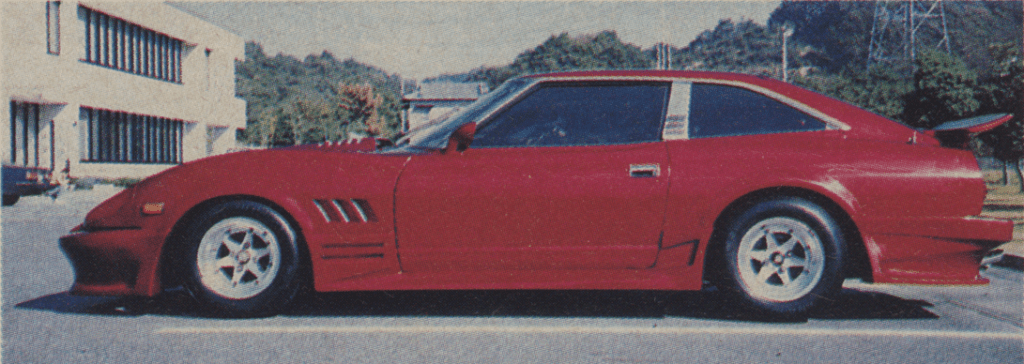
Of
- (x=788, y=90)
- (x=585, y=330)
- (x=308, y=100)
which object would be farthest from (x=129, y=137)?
(x=308, y=100)

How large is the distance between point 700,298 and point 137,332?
10.2 feet

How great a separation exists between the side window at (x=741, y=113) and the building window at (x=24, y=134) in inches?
957

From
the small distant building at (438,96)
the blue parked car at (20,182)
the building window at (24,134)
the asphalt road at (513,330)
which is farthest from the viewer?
the small distant building at (438,96)

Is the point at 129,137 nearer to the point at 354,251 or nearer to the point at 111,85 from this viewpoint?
the point at 111,85

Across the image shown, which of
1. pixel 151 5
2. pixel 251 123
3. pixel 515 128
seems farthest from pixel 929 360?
pixel 251 123

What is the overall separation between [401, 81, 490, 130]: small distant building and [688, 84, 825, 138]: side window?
77.0 meters

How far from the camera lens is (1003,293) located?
16.5 ft

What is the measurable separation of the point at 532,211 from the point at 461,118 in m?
0.76

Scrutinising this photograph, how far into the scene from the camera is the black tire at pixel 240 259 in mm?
3715

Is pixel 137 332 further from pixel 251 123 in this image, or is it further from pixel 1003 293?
pixel 251 123

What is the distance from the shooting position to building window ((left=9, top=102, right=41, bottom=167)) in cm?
2275

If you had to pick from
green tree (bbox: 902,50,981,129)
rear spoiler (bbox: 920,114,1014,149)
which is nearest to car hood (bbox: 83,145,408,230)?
rear spoiler (bbox: 920,114,1014,149)

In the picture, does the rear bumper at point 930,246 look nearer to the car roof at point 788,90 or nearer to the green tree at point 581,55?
the car roof at point 788,90

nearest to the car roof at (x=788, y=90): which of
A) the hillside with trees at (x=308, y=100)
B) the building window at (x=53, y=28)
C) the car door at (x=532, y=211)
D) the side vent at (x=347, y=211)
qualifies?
the car door at (x=532, y=211)
